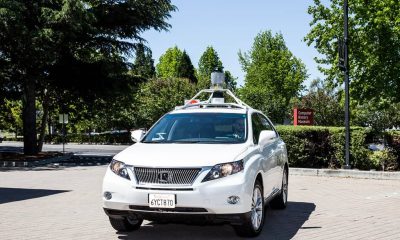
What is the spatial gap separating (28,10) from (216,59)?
6605cm

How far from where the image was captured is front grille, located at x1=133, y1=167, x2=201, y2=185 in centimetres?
615

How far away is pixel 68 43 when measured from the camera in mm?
26516

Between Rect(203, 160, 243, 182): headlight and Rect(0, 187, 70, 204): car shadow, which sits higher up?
Rect(203, 160, 243, 182): headlight

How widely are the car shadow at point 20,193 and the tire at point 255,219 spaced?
602 centimetres

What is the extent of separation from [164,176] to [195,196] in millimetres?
465

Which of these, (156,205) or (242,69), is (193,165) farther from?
(242,69)

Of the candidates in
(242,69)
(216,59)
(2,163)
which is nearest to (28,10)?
(2,163)

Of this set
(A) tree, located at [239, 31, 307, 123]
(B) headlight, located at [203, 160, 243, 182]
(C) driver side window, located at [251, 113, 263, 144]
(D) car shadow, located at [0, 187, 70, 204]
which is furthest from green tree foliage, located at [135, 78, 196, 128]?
(B) headlight, located at [203, 160, 243, 182]

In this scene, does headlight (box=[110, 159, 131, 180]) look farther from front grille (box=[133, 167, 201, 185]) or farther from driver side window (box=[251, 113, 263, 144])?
driver side window (box=[251, 113, 263, 144])

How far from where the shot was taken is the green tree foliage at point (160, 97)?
58.3m

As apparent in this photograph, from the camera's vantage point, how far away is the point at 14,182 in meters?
15.3

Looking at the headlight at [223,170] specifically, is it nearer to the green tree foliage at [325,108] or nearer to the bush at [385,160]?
the bush at [385,160]

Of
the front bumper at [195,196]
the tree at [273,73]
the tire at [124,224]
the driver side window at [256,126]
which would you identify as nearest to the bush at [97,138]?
the tree at [273,73]

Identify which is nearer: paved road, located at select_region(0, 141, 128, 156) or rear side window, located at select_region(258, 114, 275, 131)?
rear side window, located at select_region(258, 114, 275, 131)
